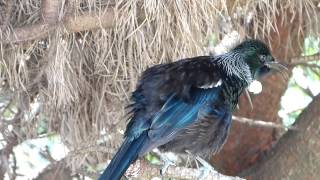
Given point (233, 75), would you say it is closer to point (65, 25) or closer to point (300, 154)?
point (300, 154)

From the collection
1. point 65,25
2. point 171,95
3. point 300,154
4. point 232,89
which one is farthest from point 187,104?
point 300,154

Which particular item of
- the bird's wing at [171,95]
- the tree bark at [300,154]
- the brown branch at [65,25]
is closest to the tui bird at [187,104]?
the bird's wing at [171,95]

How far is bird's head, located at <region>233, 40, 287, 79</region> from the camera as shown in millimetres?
2814

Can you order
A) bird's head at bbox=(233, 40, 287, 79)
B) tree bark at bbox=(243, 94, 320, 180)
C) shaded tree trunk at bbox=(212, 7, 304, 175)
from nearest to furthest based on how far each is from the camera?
bird's head at bbox=(233, 40, 287, 79), tree bark at bbox=(243, 94, 320, 180), shaded tree trunk at bbox=(212, 7, 304, 175)

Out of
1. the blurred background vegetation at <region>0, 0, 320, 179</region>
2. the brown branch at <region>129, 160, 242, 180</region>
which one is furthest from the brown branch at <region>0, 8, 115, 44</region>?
the brown branch at <region>129, 160, 242, 180</region>

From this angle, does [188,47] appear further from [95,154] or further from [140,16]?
[95,154]

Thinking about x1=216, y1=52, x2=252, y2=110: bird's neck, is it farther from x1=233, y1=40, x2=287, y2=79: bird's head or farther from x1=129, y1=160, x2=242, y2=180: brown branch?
x1=129, y1=160, x2=242, y2=180: brown branch

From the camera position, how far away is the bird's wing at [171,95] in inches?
98.7

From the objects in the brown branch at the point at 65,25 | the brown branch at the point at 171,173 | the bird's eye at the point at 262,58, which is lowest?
the brown branch at the point at 171,173

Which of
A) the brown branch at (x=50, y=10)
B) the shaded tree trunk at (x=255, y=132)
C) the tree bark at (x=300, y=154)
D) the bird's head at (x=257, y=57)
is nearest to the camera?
the brown branch at (x=50, y=10)

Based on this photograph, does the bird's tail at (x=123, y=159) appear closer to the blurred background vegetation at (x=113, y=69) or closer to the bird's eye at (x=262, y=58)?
the blurred background vegetation at (x=113, y=69)

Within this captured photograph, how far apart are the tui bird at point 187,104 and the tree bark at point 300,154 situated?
354 mm

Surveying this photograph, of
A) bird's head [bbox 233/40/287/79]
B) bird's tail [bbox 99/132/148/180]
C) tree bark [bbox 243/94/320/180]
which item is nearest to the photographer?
bird's tail [bbox 99/132/148/180]

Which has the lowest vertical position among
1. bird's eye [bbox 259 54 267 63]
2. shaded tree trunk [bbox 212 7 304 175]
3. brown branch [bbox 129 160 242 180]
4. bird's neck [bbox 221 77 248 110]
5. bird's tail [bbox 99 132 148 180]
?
shaded tree trunk [bbox 212 7 304 175]
